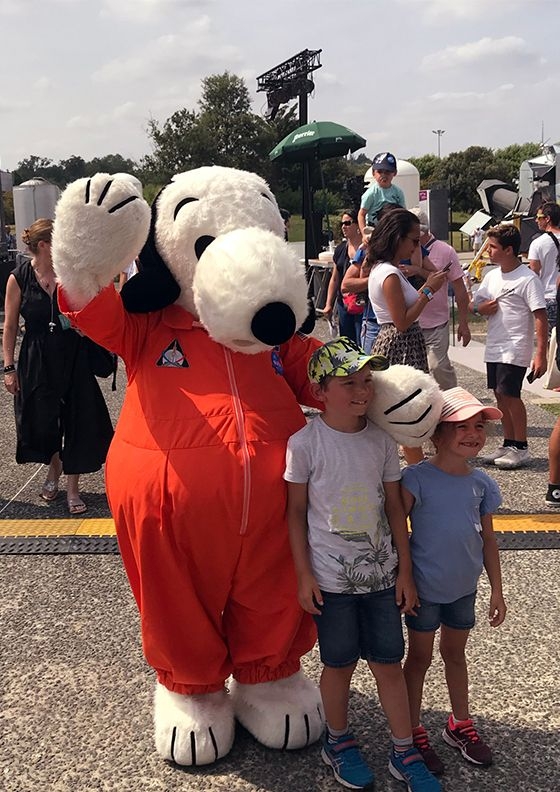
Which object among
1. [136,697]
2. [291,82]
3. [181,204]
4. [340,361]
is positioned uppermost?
[291,82]

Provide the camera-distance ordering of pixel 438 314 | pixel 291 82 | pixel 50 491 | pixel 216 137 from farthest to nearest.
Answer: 1. pixel 216 137
2. pixel 291 82
3. pixel 438 314
4. pixel 50 491

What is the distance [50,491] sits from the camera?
4758 millimetres

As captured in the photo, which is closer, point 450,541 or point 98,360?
point 450,541

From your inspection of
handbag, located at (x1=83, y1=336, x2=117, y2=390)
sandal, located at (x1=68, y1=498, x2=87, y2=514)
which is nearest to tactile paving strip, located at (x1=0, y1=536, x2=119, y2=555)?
sandal, located at (x1=68, y1=498, x2=87, y2=514)

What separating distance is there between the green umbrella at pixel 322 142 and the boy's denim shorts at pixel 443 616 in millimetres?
13844

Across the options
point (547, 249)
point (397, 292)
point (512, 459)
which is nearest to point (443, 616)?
point (397, 292)

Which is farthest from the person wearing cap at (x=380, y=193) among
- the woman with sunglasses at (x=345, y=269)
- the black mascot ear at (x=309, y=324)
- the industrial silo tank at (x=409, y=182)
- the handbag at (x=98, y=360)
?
the industrial silo tank at (x=409, y=182)

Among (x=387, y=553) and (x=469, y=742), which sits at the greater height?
(x=387, y=553)

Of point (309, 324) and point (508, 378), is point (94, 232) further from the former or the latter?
point (508, 378)

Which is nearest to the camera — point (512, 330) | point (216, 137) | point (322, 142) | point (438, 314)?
point (512, 330)

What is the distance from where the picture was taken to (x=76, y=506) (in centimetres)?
449

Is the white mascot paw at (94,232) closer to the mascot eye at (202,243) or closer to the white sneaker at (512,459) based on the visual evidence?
the mascot eye at (202,243)

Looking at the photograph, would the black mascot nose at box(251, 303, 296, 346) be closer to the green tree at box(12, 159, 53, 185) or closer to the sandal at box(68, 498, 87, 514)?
the sandal at box(68, 498, 87, 514)

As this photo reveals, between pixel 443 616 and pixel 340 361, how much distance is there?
794mm
